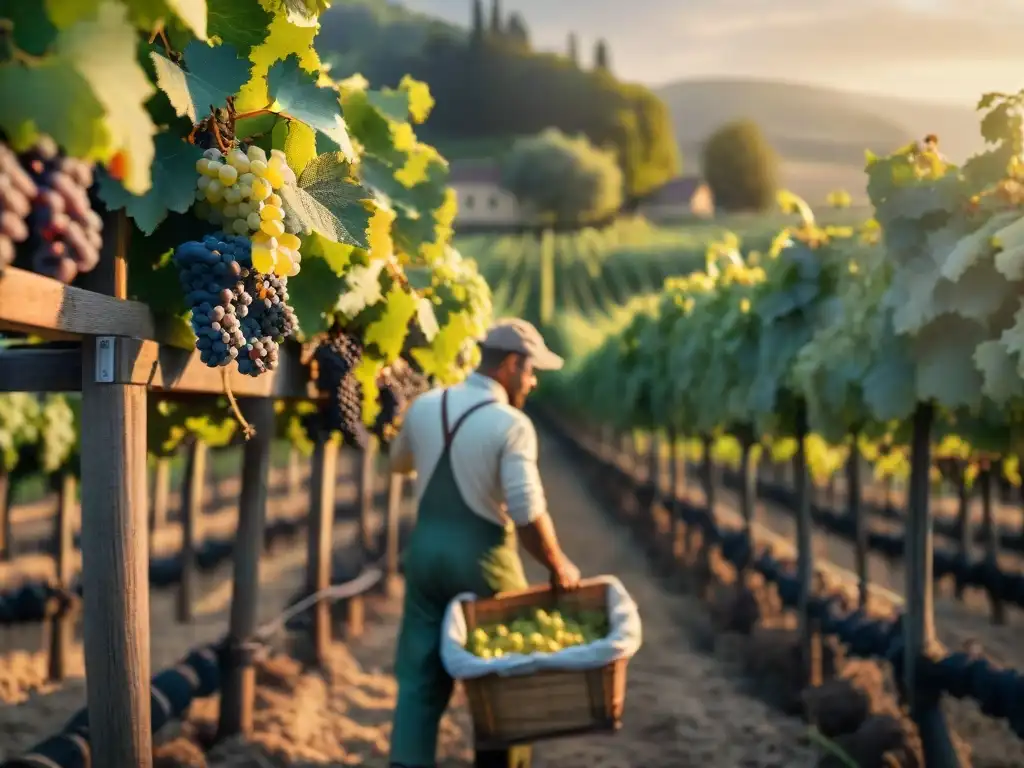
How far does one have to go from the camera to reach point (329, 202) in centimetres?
291

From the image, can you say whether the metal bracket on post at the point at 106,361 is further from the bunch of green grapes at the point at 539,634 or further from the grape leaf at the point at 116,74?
the bunch of green grapes at the point at 539,634

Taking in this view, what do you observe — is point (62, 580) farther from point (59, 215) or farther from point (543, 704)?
point (59, 215)

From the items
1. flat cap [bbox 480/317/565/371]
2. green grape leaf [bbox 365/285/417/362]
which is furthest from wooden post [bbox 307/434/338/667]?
flat cap [bbox 480/317/565/371]

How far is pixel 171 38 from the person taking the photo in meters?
2.67

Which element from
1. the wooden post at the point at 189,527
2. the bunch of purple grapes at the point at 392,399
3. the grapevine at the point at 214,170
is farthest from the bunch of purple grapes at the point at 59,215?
the wooden post at the point at 189,527

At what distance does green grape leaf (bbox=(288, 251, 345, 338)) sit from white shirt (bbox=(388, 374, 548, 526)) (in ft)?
3.74

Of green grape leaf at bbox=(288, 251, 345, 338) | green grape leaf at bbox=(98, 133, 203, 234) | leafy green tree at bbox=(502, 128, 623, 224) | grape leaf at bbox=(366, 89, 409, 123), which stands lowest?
green grape leaf at bbox=(288, 251, 345, 338)

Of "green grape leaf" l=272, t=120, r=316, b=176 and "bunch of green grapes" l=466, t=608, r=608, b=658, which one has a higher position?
"green grape leaf" l=272, t=120, r=316, b=176

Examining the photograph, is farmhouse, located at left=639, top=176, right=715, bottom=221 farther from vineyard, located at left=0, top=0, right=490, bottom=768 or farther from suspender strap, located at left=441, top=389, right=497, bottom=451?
suspender strap, located at left=441, top=389, right=497, bottom=451

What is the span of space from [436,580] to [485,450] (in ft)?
1.94

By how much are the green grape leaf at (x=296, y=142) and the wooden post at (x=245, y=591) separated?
3.09 m

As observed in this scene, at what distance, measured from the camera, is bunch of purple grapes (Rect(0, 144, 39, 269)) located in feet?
6.27

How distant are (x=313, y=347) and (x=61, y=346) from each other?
1.50 m

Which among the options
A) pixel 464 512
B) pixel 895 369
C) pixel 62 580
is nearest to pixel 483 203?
pixel 62 580
